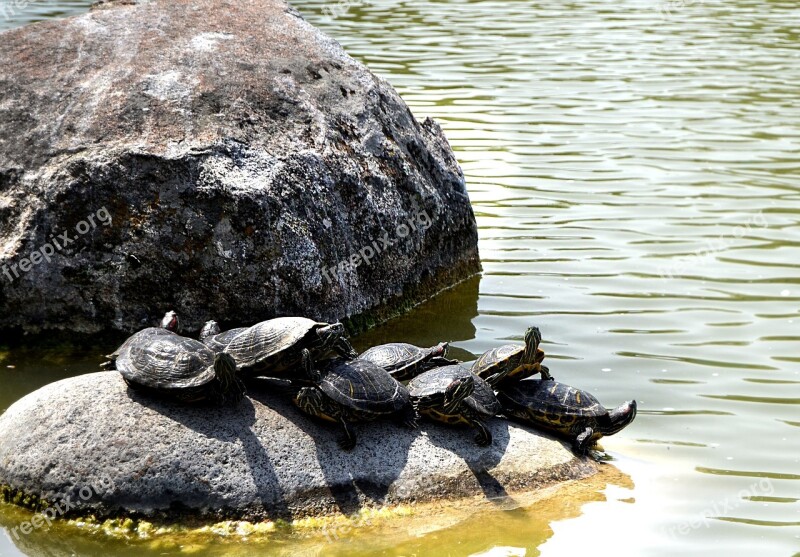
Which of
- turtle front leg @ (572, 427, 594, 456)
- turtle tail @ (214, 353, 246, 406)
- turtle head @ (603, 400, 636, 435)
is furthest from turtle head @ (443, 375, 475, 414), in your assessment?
turtle tail @ (214, 353, 246, 406)

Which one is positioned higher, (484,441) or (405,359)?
(405,359)

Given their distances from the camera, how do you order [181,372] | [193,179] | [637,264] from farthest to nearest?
[637,264]
[193,179]
[181,372]

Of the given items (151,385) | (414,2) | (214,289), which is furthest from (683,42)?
(151,385)

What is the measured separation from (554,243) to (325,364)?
4.17 metres

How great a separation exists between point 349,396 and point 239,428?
2.10ft

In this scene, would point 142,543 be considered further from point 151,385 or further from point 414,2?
point 414,2

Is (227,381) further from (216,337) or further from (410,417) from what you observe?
(410,417)

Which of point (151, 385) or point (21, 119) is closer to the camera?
point (151, 385)

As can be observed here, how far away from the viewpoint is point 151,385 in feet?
18.5

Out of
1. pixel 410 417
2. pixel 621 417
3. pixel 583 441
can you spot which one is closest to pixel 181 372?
pixel 410 417

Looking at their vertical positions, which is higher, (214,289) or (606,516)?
(214,289)

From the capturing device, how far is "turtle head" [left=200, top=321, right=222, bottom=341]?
6467 millimetres

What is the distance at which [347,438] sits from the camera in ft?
18.8

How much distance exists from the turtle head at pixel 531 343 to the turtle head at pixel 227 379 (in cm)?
179
